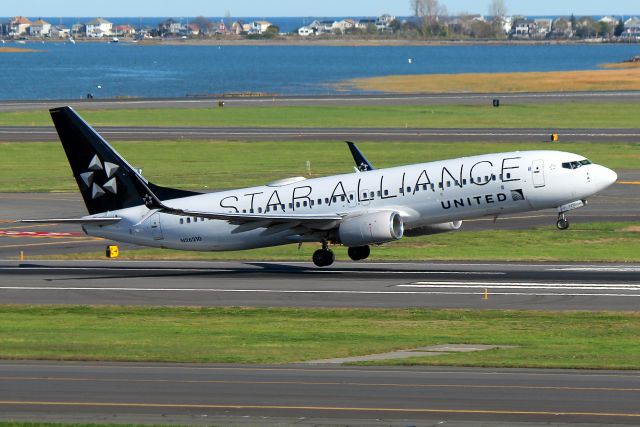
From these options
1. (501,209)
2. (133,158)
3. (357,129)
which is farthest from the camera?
(357,129)

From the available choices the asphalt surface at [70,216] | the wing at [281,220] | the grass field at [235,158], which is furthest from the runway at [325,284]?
the grass field at [235,158]

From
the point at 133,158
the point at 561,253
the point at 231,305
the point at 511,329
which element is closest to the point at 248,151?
the point at 133,158

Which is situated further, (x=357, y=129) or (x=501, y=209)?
(x=357, y=129)

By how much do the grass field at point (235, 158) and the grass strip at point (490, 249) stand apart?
24.9 m

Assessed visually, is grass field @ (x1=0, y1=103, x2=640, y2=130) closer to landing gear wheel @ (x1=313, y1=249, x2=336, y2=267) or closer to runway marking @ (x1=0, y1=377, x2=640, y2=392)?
landing gear wheel @ (x1=313, y1=249, x2=336, y2=267)

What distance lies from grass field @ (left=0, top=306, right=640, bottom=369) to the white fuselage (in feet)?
31.3

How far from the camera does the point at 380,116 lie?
144 meters

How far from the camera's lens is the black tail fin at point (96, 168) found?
56.6 metres

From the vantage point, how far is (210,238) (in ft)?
190

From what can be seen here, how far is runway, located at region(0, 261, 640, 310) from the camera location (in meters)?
49.2

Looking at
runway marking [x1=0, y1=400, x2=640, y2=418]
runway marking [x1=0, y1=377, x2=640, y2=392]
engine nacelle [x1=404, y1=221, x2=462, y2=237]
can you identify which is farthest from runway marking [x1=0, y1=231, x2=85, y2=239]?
runway marking [x1=0, y1=400, x2=640, y2=418]

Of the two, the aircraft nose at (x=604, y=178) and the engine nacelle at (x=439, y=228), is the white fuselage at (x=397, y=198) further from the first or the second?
the engine nacelle at (x=439, y=228)

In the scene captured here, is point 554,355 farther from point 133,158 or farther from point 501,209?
point 133,158

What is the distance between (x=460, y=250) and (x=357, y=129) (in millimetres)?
66295
